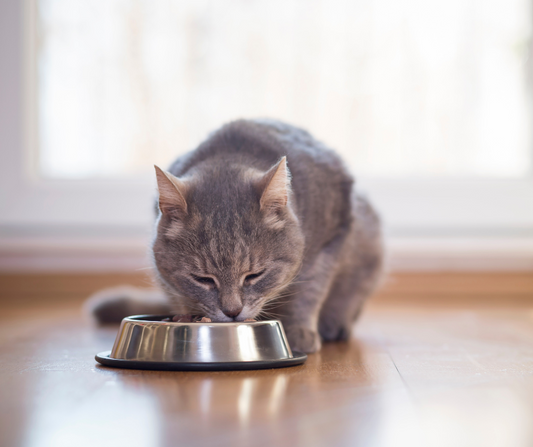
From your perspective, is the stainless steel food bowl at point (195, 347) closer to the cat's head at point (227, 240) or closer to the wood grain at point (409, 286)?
the cat's head at point (227, 240)

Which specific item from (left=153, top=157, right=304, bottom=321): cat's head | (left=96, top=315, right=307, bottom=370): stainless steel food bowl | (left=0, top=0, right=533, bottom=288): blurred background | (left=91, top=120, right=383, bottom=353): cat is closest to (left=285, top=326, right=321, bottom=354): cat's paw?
(left=91, top=120, right=383, bottom=353): cat

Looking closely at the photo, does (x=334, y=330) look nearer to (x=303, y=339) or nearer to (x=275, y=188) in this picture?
(x=303, y=339)

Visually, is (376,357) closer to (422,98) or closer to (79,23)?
(422,98)

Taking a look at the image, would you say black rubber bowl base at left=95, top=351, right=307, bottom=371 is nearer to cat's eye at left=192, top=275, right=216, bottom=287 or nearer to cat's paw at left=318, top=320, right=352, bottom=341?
cat's eye at left=192, top=275, right=216, bottom=287

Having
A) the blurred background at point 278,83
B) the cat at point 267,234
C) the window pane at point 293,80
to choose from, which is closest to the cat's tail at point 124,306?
the cat at point 267,234

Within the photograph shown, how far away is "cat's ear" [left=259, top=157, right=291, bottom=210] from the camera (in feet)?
4.58

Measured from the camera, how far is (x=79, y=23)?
3188 millimetres

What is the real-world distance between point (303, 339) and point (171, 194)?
1.68 feet

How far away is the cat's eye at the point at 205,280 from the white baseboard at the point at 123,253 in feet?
5.17

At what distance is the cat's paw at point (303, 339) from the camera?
158 cm

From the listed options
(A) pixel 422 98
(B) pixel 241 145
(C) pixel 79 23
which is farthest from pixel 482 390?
(C) pixel 79 23

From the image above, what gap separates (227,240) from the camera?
1.38m

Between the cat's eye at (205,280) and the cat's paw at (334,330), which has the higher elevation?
the cat's eye at (205,280)

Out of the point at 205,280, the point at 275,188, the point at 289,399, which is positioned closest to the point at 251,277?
the point at 205,280
